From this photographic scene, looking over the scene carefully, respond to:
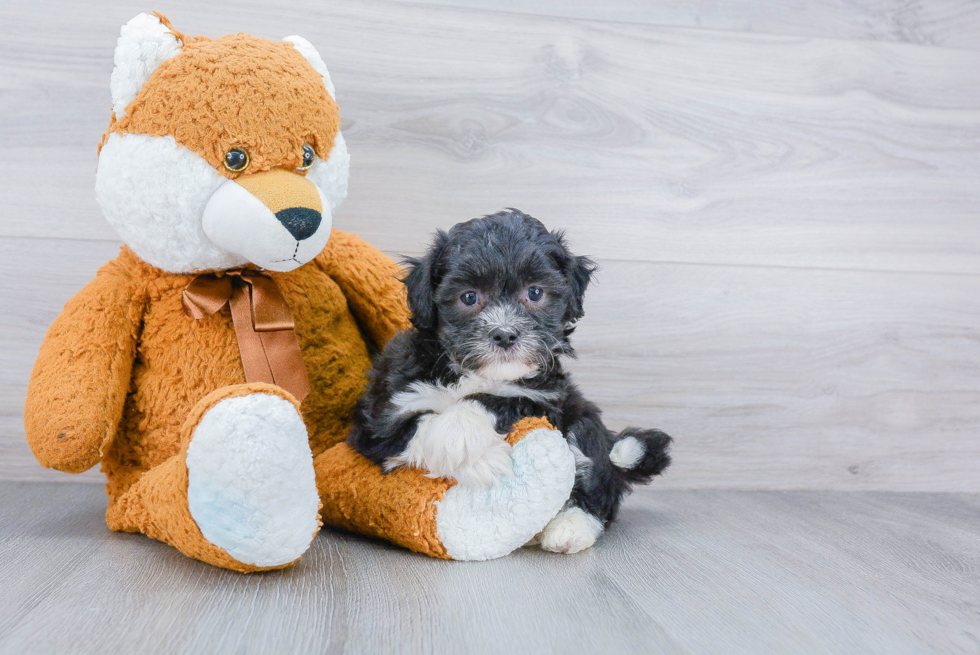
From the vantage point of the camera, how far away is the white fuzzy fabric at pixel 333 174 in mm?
1519

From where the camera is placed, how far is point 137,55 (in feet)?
4.58

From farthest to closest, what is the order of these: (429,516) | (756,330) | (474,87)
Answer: (756,330)
(474,87)
(429,516)

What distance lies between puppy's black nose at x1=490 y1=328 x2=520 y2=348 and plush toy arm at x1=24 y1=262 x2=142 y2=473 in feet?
2.41

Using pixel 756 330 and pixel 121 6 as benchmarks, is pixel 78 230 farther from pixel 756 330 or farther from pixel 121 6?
pixel 756 330

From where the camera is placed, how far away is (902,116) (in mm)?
2223

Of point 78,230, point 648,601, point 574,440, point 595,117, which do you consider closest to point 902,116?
point 595,117

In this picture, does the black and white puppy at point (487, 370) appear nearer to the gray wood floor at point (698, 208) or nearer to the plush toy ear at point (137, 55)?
the gray wood floor at point (698, 208)

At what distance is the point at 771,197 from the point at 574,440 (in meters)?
1.07

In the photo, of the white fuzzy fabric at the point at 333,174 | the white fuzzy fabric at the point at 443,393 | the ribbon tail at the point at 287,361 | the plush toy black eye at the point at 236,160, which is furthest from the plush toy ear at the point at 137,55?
the white fuzzy fabric at the point at 443,393

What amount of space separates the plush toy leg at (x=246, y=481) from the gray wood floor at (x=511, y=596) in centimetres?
7

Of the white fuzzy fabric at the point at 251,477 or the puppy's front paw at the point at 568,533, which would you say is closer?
the white fuzzy fabric at the point at 251,477

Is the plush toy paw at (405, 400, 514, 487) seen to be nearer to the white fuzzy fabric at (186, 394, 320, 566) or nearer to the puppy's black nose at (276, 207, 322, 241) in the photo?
the white fuzzy fabric at (186, 394, 320, 566)

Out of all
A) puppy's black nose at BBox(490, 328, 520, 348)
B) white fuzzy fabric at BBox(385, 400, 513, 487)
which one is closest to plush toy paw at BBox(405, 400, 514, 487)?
white fuzzy fabric at BBox(385, 400, 513, 487)

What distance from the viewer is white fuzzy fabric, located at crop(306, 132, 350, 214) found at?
1519 mm
